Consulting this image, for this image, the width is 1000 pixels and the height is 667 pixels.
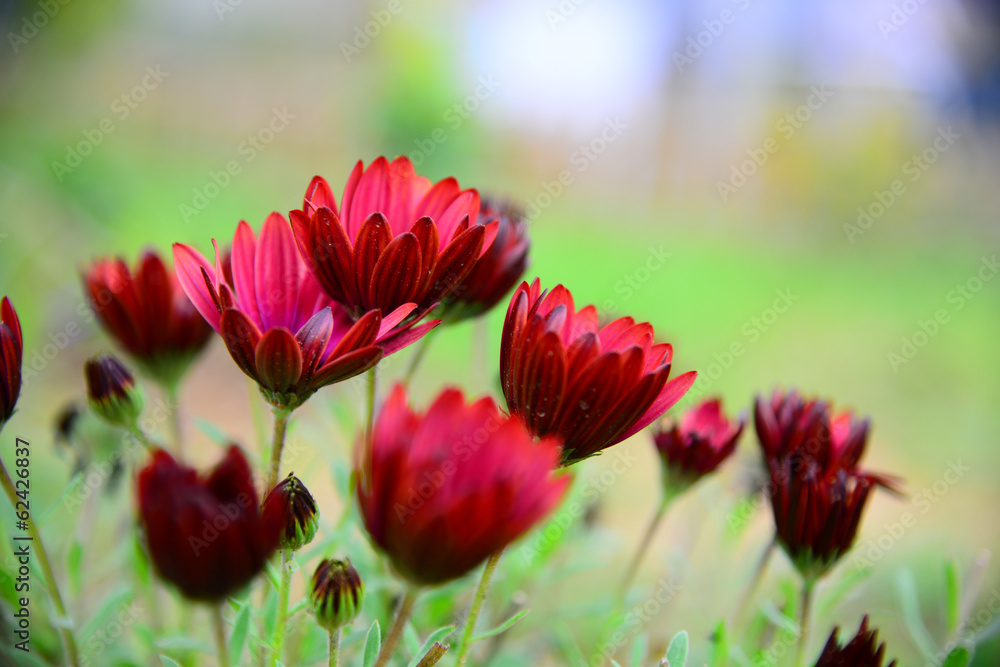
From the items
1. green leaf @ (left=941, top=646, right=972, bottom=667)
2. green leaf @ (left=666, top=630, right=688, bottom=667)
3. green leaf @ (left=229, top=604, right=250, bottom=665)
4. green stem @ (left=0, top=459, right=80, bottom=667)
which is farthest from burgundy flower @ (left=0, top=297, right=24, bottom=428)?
green leaf @ (left=941, top=646, right=972, bottom=667)

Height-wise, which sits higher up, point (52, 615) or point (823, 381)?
point (823, 381)

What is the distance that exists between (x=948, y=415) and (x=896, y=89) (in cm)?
272

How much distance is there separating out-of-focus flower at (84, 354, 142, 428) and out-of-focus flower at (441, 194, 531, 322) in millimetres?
180

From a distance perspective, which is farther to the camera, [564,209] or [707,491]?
[564,209]

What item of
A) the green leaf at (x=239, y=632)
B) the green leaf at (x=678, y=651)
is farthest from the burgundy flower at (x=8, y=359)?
the green leaf at (x=678, y=651)

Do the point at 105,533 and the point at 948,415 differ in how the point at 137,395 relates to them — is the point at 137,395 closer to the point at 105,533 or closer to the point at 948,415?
the point at 105,533

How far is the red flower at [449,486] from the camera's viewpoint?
0.20m

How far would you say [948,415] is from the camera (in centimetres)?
205

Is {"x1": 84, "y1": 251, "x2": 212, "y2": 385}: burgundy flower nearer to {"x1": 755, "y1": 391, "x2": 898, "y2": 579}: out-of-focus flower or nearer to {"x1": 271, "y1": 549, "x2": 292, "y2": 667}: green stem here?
{"x1": 271, "y1": 549, "x2": 292, "y2": 667}: green stem

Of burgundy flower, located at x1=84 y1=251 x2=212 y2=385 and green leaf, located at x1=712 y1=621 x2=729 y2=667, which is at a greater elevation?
green leaf, located at x1=712 y1=621 x2=729 y2=667

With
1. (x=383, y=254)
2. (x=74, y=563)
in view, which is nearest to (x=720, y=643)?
(x=383, y=254)

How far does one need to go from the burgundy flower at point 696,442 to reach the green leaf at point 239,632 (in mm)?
242

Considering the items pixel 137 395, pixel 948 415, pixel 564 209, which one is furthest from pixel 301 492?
pixel 564 209

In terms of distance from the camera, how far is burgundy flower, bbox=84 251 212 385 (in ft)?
1.19
